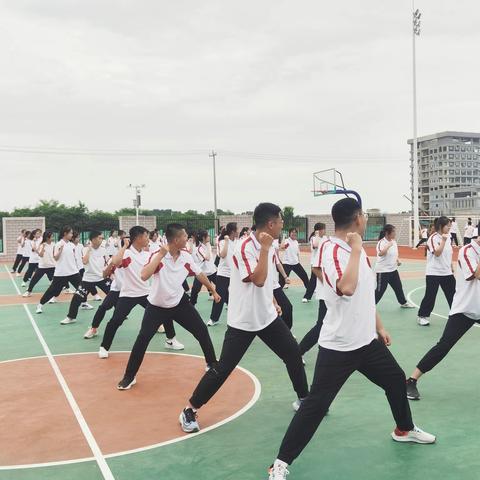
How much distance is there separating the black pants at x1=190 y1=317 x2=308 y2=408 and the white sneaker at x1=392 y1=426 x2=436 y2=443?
0.99m

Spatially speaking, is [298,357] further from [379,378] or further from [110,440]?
[110,440]

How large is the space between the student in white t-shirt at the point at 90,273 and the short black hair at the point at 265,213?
6.71 meters

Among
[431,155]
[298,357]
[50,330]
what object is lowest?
[50,330]

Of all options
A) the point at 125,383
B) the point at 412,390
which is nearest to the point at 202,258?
the point at 125,383

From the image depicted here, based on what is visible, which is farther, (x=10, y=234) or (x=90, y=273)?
(x=10, y=234)

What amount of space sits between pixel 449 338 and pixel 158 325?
3.16 meters

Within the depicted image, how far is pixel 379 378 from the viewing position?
4082mm

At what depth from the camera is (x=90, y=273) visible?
1123 centimetres

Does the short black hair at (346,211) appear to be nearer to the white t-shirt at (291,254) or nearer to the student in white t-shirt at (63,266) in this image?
the student in white t-shirt at (63,266)

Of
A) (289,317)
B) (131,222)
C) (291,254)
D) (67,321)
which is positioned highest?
(131,222)

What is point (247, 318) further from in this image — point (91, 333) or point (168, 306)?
point (91, 333)

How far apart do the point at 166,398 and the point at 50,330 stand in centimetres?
490

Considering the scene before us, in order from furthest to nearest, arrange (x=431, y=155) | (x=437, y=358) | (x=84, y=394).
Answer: (x=431, y=155) < (x=84, y=394) < (x=437, y=358)

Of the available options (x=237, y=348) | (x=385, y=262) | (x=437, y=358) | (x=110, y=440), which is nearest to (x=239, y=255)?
(x=237, y=348)
